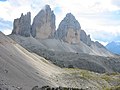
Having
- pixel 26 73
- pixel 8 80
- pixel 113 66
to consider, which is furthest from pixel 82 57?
pixel 8 80

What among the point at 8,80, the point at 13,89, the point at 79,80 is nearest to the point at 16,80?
the point at 8,80

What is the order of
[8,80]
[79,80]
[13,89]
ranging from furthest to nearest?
[79,80], [8,80], [13,89]

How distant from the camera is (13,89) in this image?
49.6m

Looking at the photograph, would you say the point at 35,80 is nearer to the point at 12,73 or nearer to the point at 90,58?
the point at 12,73

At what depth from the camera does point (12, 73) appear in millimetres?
59406

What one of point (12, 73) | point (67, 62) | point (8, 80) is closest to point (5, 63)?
point (12, 73)

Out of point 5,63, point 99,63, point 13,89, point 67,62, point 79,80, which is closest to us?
point 13,89

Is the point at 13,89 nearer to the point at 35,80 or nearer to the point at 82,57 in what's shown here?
the point at 35,80

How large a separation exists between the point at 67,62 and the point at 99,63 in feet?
63.8

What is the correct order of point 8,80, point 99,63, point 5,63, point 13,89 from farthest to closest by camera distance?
point 99,63 < point 5,63 < point 8,80 < point 13,89

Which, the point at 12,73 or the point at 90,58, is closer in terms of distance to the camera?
the point at 12,73

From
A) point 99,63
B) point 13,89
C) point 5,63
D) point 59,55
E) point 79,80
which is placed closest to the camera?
point 13,89

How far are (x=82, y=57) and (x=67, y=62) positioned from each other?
19.3 metres

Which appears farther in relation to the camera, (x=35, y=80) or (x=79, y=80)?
(x=79, y=80)
